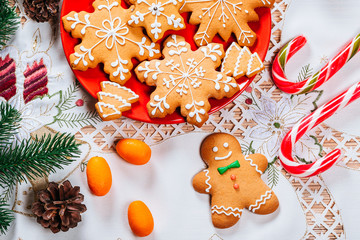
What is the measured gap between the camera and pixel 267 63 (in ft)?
5.12

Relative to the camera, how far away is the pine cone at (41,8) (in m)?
1.43

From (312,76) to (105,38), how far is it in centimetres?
81

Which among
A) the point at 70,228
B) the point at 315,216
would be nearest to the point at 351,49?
the point at 315,216

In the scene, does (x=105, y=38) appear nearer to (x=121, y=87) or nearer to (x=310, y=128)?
(x=121, y=87)

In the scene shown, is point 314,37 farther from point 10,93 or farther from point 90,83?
point 10,93

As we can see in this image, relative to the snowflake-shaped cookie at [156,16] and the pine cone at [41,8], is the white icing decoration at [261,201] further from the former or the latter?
the pine cone at [41,8]

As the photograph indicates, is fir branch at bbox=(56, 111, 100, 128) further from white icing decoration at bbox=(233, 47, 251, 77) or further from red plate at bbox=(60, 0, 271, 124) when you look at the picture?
white icing decoration at bbox=(233, 47, 251, 77)

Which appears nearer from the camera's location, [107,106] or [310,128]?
[107,106]

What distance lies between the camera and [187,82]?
4.63ft

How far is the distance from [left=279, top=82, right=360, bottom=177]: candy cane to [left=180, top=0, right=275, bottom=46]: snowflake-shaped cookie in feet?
1.29

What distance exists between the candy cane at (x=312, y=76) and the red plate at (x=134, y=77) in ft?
0.28

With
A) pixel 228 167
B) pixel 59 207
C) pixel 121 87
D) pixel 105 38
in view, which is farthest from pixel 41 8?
pixel 228 167

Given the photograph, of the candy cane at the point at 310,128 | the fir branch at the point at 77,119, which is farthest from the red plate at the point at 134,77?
the candy cane at the point at 310,128

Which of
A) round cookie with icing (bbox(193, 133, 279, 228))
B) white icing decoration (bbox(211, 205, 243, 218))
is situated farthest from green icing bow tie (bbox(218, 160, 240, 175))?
white icing decoration (bbox(211, 205, 243, 218))
